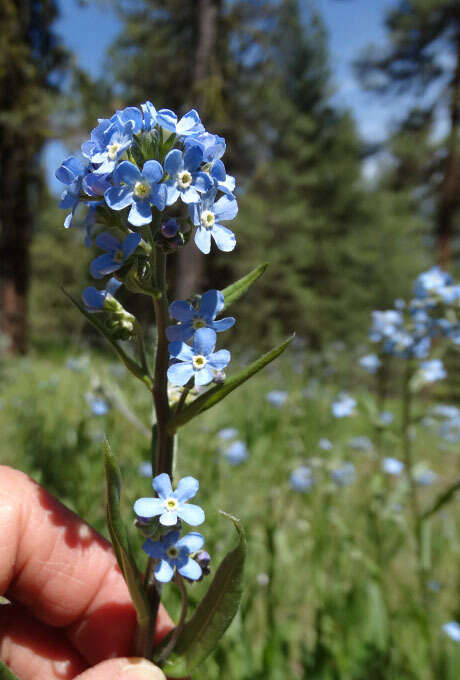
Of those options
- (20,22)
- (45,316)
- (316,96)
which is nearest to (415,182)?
(316,96)

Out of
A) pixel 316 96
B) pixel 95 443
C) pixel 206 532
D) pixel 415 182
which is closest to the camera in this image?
pixel 206 532

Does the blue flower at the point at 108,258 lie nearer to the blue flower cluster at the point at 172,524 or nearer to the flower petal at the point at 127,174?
the flower petal at the point at 127,174

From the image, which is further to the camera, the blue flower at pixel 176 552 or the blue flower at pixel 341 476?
the blue flower at pixel 341 476

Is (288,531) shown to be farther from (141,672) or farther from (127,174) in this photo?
(127,174)

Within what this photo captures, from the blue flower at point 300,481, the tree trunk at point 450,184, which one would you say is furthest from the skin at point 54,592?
the tree trunk at point 450,184

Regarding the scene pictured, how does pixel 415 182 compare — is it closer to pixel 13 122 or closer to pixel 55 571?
A: pixel 13 122

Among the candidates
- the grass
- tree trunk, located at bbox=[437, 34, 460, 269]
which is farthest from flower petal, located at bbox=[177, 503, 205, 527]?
tree trunk, located at bbox=[437, 34, 460, 269]

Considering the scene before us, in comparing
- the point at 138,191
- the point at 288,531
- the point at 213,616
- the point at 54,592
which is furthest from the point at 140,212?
the point at 288,531
